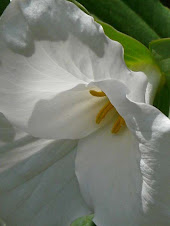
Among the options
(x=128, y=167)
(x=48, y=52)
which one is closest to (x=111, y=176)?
(x=128, y=167)

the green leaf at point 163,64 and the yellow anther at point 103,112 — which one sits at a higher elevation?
the green leaf at point 163,64

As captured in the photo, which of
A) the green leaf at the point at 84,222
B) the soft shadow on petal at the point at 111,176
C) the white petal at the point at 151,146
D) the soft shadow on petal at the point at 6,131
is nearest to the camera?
the white petal at the point at 151,146

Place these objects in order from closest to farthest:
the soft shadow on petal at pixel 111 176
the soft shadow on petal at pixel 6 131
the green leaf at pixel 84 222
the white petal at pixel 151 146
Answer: the white petal at pixel 151 146
the soft shadow on petal at pixel 111 176
the soft shadow on petal at pixel 6 131
the green leaf at pixel 84 222

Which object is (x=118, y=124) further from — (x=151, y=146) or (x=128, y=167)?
(x=151, y=146)

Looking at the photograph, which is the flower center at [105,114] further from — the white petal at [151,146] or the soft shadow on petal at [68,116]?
the white petal at [151,146]

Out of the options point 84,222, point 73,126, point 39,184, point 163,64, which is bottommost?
point 84,222

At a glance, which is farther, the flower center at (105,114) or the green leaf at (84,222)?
the green leaf at (84,222)

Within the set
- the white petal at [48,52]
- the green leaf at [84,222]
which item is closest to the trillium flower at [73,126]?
the white petal at [48,52]

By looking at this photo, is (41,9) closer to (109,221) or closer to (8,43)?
(8,43)
